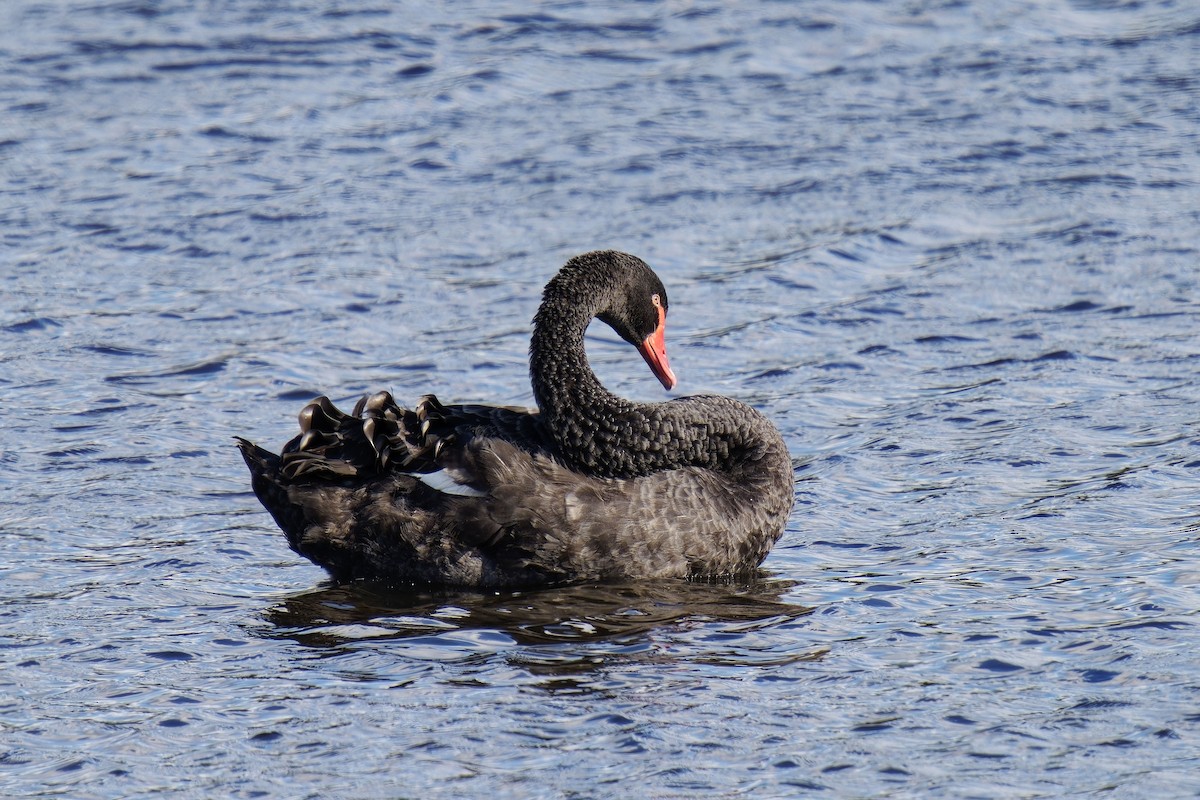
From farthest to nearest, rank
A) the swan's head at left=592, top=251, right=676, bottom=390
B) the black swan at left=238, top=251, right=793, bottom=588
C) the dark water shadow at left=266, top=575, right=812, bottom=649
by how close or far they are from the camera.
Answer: the swan's head at left=592, top=251, right=676, bottom=390
the black swan at left=238, top=251, right=793, bottom=588
the dark water shadow at left=266, top=575, right=812, bottom=649

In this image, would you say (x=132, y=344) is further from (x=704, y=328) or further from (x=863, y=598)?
(x=863, y=598)

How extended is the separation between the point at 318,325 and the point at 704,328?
7.57 feet

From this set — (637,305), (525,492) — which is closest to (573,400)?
(525,492)

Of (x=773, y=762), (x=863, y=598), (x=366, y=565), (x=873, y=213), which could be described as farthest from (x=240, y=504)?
(x=873, y=213)

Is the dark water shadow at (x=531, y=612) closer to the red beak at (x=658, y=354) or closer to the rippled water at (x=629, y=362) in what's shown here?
the rippled water at (x=629, y=362)

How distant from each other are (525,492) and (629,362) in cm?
330

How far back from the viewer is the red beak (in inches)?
324

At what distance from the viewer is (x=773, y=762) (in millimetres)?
5578

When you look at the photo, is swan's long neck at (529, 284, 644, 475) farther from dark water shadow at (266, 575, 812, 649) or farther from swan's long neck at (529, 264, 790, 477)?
dark water shadow at (266, 575, 812, 649)

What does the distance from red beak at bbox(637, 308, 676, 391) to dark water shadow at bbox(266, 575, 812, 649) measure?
1191mm

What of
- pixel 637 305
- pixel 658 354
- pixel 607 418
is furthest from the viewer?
pixel 658 354

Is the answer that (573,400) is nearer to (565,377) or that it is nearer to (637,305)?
(565,377)

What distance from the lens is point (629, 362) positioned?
10477 millimetres

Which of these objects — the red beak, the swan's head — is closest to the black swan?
the swan's head
